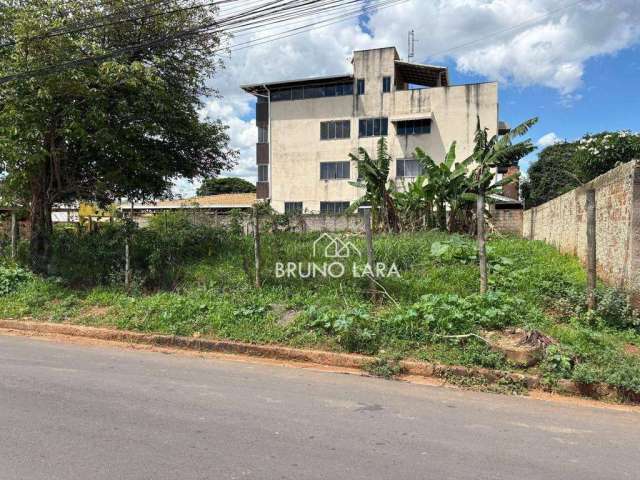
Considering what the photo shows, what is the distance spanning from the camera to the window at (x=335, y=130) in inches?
1303

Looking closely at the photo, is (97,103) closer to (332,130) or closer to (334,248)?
(334,248)

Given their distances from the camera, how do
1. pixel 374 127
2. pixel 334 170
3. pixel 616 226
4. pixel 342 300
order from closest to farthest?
pixel 616 226 → pixel 342 300 → pixel 374 127 → pixel 334 170

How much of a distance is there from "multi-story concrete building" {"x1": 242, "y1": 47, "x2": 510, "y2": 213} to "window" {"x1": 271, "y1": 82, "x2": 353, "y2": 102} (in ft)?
0.23

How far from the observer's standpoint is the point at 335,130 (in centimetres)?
3341

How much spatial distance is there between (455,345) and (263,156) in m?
30.9

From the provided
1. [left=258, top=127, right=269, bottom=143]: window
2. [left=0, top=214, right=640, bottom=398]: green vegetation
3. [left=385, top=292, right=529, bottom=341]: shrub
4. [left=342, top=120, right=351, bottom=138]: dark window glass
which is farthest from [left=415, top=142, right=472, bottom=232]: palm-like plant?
[left=258, top=127, right=269, bottom=143]: window

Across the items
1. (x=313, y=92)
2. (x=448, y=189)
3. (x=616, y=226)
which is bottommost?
(x=616, y=226)

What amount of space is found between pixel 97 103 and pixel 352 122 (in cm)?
2483

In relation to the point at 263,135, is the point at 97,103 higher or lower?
lower

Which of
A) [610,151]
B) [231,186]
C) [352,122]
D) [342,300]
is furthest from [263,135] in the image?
[231,186]

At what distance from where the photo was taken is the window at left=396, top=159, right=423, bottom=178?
31531mm

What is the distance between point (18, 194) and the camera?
11.8m

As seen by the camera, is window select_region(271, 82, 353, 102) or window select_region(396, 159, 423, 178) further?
window select_region(271, 82, 353, 102)

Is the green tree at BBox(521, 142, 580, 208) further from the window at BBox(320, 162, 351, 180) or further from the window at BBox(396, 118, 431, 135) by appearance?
the window at BBox(320, 162, 351, 180)
